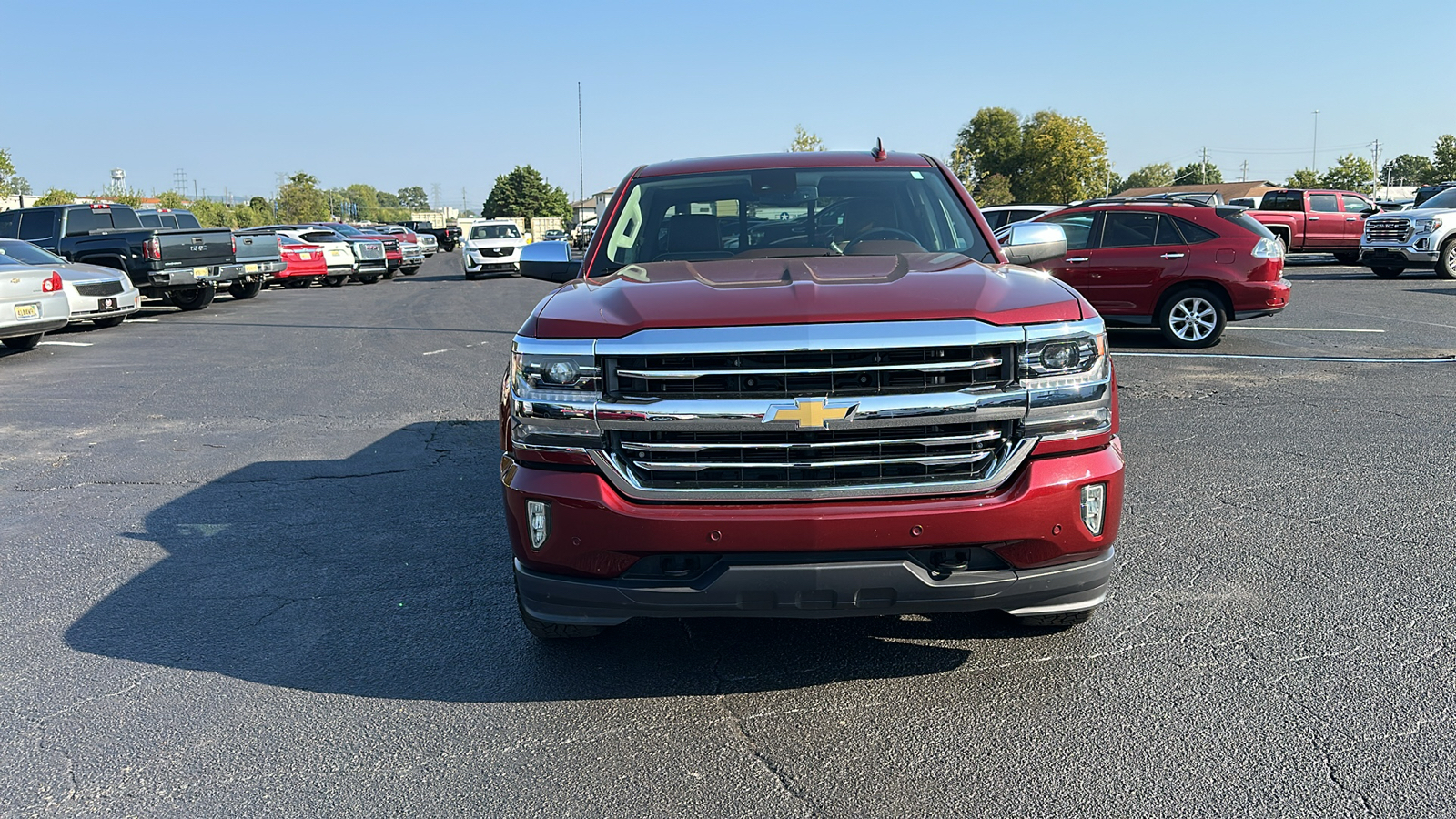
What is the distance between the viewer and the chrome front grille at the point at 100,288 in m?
15.4

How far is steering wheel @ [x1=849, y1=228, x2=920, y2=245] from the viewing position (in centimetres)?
480

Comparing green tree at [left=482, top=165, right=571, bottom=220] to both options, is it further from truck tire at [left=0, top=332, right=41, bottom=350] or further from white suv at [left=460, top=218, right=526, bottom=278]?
truck tire at [left=0, top=332, right=41, bottom=350]

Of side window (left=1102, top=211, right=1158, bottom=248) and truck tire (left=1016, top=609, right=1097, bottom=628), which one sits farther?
side window (left=1102, top=211, right=1158, bottom=248)

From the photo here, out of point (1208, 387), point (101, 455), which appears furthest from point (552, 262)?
point (1208, 387)

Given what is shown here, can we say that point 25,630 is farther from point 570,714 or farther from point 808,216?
point 808,216

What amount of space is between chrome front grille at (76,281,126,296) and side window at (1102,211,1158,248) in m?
13.1

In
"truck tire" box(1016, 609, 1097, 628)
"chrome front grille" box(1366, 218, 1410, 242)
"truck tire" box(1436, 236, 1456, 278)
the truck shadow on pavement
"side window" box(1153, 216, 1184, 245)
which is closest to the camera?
the truck shadow on pavement

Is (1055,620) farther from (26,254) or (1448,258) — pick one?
(1448,258)

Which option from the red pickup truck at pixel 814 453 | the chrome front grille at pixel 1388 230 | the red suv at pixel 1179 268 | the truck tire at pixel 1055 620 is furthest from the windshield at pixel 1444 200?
the red pickup truck at pixel 814 453

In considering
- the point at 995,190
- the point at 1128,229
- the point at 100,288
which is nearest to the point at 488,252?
the point at 100,288

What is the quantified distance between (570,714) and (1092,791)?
1538 mm

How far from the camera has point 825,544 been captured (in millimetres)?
3277

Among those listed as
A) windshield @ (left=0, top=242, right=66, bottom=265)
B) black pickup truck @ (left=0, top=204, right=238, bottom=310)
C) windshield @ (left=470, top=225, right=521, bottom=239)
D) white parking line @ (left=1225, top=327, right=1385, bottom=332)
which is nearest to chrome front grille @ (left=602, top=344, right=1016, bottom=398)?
white parking line @ (left=1225, top=327, right=1385, bottom=332)

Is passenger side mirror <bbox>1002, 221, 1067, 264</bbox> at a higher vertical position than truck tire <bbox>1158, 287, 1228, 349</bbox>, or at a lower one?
higher
